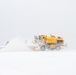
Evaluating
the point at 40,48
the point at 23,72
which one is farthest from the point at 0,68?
the point at 40,48

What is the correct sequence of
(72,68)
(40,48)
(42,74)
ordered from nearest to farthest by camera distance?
(42,74) < (72,68) < (40,48)

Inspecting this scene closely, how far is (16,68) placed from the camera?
527 cm

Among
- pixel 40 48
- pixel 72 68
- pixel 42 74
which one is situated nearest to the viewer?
pixel 42 74

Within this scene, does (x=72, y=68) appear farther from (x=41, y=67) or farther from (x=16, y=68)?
(x=16, y=68)

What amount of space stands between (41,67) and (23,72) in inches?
25.3

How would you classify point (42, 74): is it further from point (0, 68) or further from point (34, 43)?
point (34, 43)

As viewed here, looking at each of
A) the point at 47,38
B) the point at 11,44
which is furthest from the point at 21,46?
the point at 47,38

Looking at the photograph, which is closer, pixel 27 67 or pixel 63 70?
pixel 63 70

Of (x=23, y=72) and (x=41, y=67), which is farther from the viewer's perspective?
(x=41, y=67)

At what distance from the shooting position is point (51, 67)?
17.6 ft

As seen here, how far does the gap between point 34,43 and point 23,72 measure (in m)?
8.62

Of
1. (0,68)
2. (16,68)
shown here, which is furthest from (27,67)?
(0,68)

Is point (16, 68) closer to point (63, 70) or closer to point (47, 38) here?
point (63, 70)

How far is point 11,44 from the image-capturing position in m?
13.4
